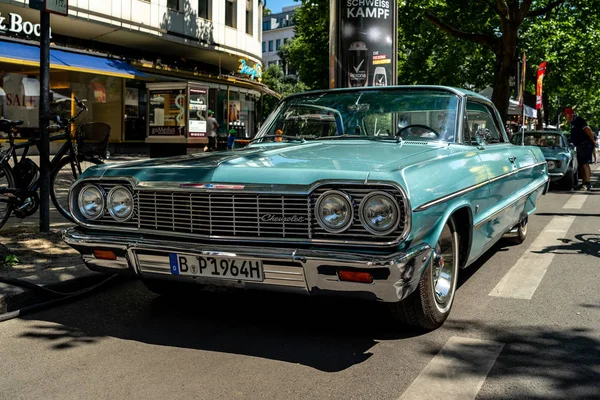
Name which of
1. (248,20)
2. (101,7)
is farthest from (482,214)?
(248,20)

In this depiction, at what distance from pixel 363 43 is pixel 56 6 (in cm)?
498

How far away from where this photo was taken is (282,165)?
11.6 ft

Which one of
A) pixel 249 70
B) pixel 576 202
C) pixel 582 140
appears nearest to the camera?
pixel 576 202

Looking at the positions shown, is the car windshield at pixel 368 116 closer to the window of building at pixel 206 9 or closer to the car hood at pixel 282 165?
the car hood at pixel 282 165

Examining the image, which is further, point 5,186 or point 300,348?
point 5,186

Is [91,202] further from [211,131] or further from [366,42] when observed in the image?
[211,131]

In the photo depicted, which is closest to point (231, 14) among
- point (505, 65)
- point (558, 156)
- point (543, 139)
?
point (505, 65)

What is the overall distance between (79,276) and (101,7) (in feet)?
57.5

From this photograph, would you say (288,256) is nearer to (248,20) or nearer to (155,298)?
(155,298)

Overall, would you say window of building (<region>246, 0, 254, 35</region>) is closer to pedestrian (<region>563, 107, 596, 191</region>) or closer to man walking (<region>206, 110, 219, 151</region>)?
man walking (<region>206, 110, 219, 151</region>)

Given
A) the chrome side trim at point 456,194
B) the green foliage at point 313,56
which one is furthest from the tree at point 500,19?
the green foliage at point 313,56

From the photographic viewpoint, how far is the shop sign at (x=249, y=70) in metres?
28.0

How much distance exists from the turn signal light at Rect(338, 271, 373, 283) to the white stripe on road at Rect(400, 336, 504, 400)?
21.7 inches

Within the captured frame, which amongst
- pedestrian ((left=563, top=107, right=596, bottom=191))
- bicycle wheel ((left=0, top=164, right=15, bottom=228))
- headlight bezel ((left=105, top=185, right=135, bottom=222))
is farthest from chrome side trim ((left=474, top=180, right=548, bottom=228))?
pedestrian ((left=563, top=107, right=596, bottom=191))
